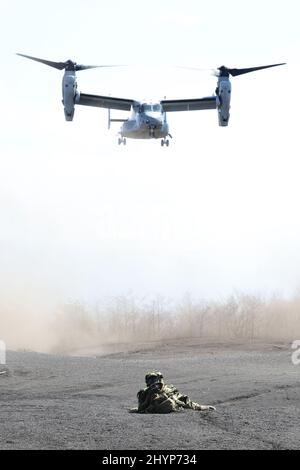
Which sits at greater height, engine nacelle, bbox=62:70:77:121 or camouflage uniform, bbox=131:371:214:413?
engine nacelle, bbox=62:70:77:121

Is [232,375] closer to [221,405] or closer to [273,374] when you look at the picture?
[273,374]

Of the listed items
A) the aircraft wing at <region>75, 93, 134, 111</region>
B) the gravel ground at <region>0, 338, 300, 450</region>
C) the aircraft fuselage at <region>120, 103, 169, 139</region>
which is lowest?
the gravel ground at <region>0, 338, 300, 450</region>

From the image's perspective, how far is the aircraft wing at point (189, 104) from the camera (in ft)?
124

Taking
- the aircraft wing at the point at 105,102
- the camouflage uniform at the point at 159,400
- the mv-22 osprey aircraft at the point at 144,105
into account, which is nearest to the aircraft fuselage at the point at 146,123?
the mv-22 osprey aircraft at the point at 144,105

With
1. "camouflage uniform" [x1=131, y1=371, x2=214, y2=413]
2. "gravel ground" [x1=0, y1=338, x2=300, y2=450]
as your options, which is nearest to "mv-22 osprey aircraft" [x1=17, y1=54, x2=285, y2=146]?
"gravel ground" [x1=0, y1=338, x2=300, y2=450]

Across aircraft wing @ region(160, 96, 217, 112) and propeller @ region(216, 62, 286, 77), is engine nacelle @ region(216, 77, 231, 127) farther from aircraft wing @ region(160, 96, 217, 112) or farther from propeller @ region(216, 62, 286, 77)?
aircraft wing @ region(160, 96, 217, 112)

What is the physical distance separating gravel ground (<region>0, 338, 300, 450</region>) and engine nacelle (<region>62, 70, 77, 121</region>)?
31.5 feet

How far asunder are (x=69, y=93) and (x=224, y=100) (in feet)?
20.1

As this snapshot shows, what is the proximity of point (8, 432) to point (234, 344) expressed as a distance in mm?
23378

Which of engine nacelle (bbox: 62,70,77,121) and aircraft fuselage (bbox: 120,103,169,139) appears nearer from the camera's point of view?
engine nacelle (bbox: 62,70,77,121)

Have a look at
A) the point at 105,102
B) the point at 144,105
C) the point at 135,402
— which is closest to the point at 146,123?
the point at 144,105

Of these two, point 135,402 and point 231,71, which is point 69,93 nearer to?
point 231,71

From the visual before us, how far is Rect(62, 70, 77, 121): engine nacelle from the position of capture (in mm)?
31766
